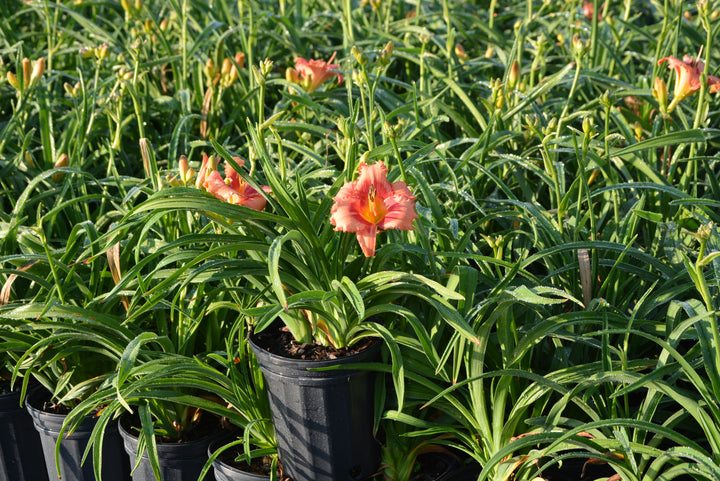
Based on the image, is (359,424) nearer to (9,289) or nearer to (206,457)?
(206,457)

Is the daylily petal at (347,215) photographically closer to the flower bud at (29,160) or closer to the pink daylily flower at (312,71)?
the pink daylily flower at (312,71)

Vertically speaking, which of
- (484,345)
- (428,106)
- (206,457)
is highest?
(428,106)

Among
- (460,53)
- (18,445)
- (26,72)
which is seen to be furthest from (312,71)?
(18,445)

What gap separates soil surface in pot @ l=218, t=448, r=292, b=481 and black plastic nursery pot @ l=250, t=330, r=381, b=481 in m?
0.06

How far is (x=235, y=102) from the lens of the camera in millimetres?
2396

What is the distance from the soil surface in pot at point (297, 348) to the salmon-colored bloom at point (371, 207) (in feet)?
0.75

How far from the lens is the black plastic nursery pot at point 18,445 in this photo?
1.58 meters

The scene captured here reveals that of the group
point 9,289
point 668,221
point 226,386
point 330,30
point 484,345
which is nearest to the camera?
point 484,345

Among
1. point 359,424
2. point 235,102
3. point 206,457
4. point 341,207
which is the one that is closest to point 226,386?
point 206,457

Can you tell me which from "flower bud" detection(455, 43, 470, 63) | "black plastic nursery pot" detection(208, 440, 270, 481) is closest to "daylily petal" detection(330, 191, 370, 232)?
"black plastic nursery pot" detection(208, 440, 270, 481)

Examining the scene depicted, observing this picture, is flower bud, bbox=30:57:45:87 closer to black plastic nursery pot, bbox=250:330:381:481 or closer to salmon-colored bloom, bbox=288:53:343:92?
salmon-colored bloom, bbox=288:53:343:92

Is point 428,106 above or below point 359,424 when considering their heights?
above

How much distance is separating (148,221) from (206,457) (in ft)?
1.64

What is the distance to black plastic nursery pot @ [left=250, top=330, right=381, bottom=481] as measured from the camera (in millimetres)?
1155
